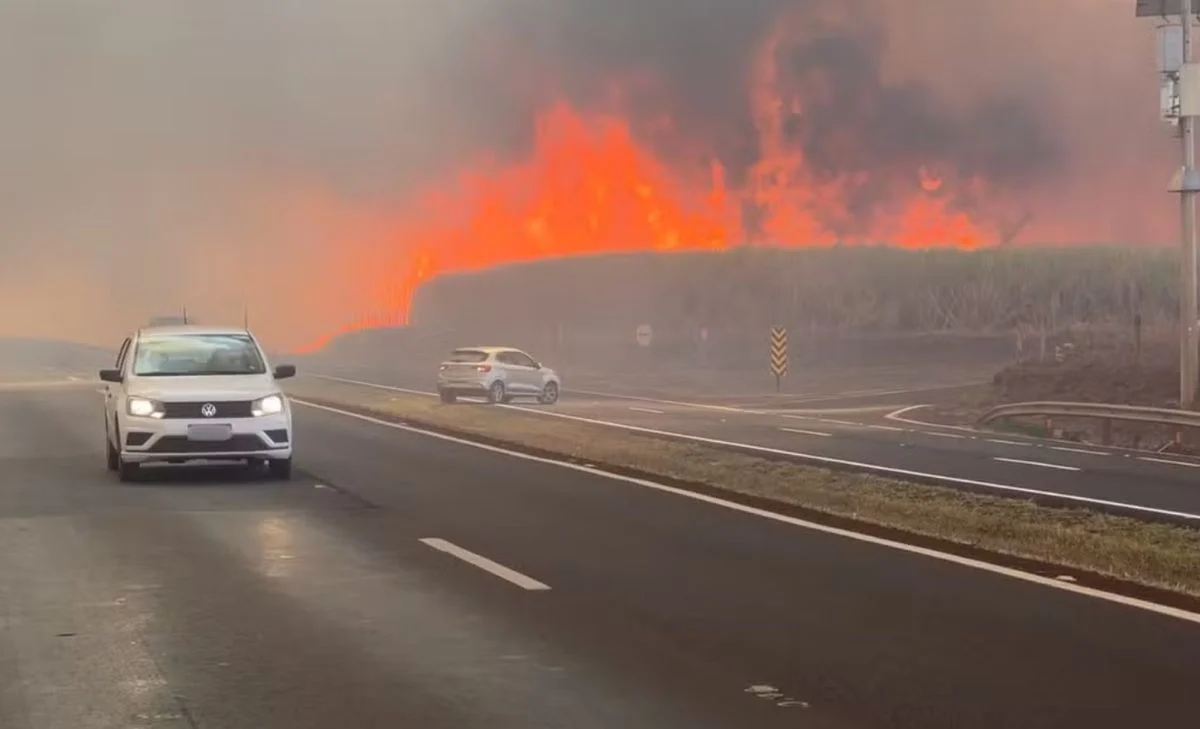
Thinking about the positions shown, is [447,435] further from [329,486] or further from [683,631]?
[683,631]

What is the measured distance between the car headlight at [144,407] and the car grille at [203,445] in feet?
1.05

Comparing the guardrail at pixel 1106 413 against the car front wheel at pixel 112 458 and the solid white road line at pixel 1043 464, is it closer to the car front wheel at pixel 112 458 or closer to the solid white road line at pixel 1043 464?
the solid white road line at pixel 1043 464

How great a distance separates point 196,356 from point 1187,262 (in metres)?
21.9

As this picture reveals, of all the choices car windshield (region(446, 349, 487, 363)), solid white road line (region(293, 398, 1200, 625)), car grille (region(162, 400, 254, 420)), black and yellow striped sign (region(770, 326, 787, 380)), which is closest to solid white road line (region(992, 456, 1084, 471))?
solid white road line (region(293, 398, 1200, 625))

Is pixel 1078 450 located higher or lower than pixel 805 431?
lower

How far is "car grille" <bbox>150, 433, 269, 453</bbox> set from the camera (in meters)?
16.4

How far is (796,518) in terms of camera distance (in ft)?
45.6

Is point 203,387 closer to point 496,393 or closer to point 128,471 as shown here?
point 128,471

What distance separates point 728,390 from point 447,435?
113ft

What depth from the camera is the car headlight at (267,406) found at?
16.8m

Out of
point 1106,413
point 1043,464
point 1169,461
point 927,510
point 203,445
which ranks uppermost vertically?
point 203,445

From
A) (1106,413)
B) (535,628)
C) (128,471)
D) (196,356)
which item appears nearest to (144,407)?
(128,471)

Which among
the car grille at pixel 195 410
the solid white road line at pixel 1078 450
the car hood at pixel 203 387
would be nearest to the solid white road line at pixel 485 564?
the car grille at pixel 195 410

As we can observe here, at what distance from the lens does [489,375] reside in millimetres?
39875
